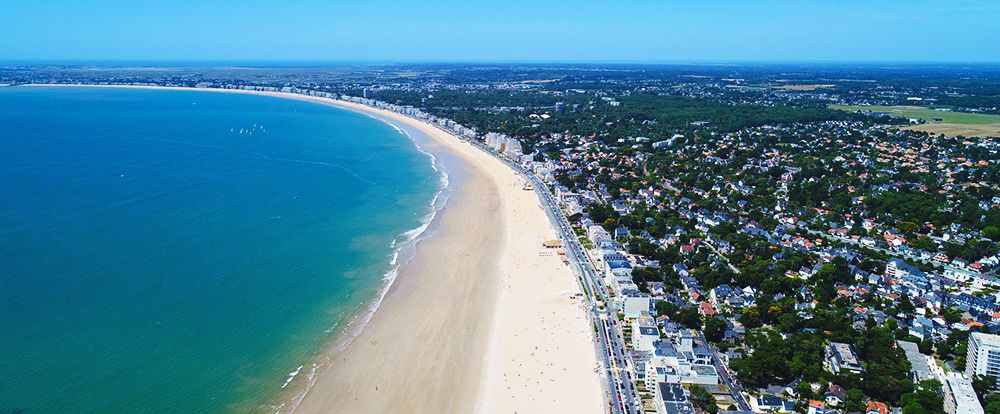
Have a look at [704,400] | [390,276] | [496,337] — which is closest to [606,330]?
[496,337]

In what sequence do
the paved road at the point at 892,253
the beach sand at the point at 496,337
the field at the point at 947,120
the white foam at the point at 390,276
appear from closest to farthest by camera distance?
the beach sand at the point at 496,337 < the white foam at the point at 390,276 < the paved road at the point at 892,253 < the field at the point at 947,120

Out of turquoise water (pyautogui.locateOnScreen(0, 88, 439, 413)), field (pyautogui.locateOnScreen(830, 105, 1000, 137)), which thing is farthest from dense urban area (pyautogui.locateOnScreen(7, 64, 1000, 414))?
turquoise water (pyautogui.locateOnScreen(0, 88, 439, 413))

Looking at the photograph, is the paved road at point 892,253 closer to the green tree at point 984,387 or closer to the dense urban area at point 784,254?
the dense urban area at point 784,254

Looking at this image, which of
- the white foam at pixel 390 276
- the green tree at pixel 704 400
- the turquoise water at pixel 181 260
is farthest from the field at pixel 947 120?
the green tree at pixel 704 400

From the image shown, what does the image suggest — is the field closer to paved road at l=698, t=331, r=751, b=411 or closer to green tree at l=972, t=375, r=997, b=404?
green tree at l=972, t=375, r=997, b=404


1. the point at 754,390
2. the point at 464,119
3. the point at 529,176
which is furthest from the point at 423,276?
the point at 464,119

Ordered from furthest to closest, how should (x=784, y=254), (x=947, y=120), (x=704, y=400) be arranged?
(x=947, y=120), (x=784, y=254), (x=704, y=400)

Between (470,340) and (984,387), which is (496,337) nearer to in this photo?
(470,340)
